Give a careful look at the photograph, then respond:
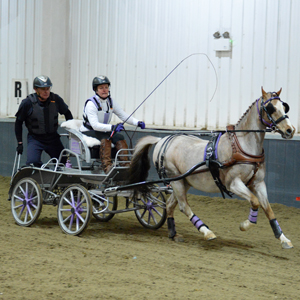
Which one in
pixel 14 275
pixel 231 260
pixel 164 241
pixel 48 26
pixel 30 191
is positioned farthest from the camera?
pixel 48 26


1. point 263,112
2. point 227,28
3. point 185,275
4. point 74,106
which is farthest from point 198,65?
point 185,275

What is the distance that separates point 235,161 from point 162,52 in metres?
4.89

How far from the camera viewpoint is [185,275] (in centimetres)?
434

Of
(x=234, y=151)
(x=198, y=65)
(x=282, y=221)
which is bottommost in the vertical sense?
(x=282, y=221)

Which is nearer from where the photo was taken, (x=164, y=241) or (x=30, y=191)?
(x=164, y=241)

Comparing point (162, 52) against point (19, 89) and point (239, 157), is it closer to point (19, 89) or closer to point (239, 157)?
point (19, 89)

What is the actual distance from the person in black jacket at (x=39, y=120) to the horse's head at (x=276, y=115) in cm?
306

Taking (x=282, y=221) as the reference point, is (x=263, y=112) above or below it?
above

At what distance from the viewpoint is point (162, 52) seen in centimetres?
961

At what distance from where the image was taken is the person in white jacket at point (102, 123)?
19.9 feet

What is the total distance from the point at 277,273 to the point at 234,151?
137 cm

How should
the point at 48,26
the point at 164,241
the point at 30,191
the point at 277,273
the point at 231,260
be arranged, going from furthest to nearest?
1. the point at 48,26
2. the point at 30,191
3. the point at 164,241
4. the point at 231,260
5. the point at 277,273

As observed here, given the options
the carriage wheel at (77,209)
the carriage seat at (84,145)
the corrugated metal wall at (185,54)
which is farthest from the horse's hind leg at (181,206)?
the corrugated metal wall at (185,54)

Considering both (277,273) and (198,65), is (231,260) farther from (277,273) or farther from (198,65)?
(198,65)
